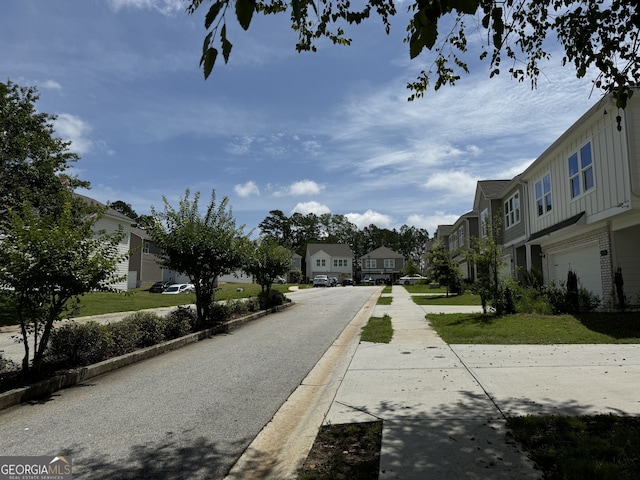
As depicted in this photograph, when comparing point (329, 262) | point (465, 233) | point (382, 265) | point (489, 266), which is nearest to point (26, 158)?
point (489, 266)

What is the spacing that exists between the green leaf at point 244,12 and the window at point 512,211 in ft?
76.0

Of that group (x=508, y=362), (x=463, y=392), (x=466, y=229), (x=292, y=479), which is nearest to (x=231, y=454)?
(x=292, y=479)

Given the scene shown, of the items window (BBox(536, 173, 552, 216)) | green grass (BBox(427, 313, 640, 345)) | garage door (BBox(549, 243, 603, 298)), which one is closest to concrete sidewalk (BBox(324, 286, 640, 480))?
green grass (BBox(427, 313, 640, 345))

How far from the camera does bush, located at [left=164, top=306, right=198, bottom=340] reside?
37.1 feet

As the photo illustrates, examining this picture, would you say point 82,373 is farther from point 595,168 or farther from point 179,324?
point 595,168

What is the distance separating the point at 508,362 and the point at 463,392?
2206 millimetres

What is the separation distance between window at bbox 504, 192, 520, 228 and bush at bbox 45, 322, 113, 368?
2049 centimetres

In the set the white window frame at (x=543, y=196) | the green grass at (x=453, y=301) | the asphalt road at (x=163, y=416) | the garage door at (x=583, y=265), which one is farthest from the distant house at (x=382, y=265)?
the asphalt road at (x=163, y=416)

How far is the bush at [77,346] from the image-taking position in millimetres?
7715

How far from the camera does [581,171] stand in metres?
15.5

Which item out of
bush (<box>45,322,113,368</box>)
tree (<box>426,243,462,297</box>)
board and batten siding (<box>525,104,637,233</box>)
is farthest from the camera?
tree (<box>426,243,462,297</box>)

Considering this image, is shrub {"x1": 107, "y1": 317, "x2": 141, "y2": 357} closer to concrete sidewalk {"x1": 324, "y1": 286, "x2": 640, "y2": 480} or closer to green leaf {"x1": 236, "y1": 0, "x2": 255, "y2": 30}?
concrete sidewalk {"x1": 324, "y1": 286, "x2": 640, "y2": 480}

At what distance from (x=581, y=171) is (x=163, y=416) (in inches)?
594

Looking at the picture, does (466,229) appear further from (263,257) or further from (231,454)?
(231,454)
